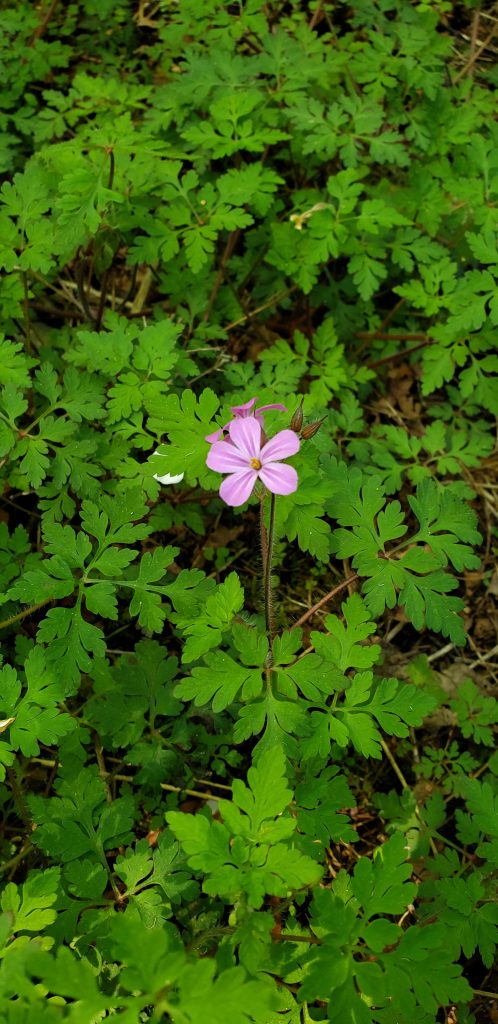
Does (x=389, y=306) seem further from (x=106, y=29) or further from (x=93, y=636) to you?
(x=93, y=636)

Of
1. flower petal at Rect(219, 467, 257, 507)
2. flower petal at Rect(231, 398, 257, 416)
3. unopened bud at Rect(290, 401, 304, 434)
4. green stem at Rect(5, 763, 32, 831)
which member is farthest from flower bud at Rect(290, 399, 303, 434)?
green stem at Rect(5, 763, 32, 831)

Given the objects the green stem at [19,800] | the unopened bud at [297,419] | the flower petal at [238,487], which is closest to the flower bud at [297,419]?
the unopened bud at [297,419]

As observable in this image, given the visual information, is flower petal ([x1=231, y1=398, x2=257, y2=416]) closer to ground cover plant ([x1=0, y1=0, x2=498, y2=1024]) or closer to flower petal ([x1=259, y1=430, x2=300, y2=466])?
ground cover plant ([x1=0, y1=0, x2=498, y2=1024])

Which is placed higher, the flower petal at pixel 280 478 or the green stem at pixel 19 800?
the flower petal at pixel 280 478

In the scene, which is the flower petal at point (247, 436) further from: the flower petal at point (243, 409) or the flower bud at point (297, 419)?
the flower bud at point (297, 419)

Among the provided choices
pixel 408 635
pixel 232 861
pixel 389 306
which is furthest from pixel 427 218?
pixel 232 861

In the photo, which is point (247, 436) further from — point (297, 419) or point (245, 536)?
point (245, 536)
